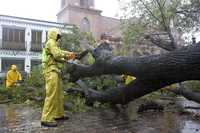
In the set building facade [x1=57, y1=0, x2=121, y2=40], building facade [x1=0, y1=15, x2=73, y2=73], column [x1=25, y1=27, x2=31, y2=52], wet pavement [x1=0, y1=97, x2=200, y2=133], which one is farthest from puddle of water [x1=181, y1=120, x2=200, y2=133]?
building facade [x1=57, y1=0, x2=121, y2=40]

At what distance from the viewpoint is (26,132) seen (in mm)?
5242

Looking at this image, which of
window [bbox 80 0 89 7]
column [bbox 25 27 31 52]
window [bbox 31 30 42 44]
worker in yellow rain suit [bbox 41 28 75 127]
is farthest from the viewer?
window [bbox 80 0 89 7]

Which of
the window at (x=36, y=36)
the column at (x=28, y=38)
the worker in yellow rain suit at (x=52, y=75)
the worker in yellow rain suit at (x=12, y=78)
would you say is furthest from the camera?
the window at (x=36, y=36)

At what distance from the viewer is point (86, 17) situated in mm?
36656

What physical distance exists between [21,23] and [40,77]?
18.8m

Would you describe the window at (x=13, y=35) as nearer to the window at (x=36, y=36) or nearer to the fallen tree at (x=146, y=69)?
the window at (x=36, y=36)

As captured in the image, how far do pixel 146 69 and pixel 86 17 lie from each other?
1264 inches

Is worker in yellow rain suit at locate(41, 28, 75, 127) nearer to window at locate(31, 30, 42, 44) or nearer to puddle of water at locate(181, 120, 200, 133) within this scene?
puddle of water at locate(181, 120, 200, 133)

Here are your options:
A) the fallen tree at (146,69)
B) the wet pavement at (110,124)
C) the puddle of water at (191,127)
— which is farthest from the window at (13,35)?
the puddle of water at (191,127)

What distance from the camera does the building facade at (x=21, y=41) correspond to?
93.8 feet

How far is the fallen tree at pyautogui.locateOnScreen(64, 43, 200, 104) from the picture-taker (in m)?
4.69

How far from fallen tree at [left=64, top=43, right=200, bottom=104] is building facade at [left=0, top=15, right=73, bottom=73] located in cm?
2269

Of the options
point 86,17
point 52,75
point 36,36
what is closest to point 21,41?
point 36,36

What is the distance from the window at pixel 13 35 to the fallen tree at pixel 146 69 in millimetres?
23302
